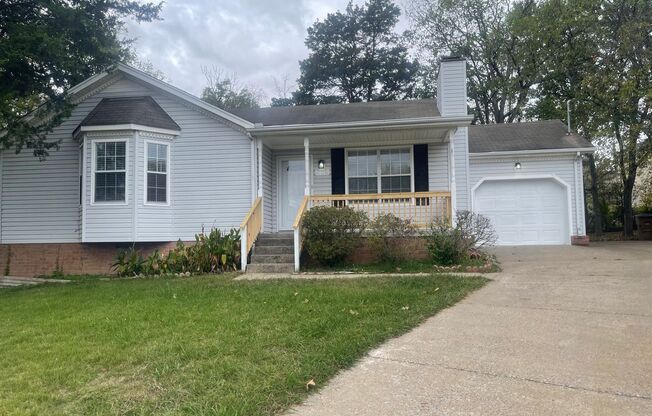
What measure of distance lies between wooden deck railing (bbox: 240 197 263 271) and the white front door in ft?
4.36

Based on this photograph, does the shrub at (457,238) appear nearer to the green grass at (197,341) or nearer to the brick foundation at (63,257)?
the green grass at (197,341)

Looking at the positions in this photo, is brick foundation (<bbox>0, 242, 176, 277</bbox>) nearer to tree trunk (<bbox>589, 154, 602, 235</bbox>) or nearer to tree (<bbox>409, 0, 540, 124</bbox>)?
tree trunk (<bbox>589, 154, 602, 235</bbox>)

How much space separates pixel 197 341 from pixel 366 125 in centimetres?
726

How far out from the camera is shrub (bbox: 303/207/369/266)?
32.0ft

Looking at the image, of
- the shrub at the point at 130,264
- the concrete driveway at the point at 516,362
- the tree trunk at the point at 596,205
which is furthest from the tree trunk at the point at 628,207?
the shrub at the point at 130,264

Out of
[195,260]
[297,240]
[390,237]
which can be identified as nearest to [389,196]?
[390,237]

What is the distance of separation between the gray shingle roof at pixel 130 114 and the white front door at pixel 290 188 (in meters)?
2.97

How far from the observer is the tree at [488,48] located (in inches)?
962

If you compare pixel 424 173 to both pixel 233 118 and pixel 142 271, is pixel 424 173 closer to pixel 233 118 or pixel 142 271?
pixel 233 118

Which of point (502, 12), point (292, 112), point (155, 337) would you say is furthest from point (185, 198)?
point (502, 12)

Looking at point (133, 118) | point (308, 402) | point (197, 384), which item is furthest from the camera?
point (133, 118)

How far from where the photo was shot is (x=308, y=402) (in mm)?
3180

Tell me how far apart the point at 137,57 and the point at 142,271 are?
81.5 ft

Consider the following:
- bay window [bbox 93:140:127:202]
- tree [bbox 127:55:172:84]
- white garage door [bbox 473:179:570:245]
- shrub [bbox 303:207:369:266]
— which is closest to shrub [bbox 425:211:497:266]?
shrub [bbox 303:207:369:266]
